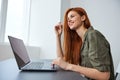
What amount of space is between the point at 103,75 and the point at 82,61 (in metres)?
0.29

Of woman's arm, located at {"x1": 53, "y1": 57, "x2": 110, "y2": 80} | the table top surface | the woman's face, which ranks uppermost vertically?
the woman's face

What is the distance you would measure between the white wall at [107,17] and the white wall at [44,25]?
1.28 feet

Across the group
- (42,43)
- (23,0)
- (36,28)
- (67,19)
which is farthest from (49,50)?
(67,19)

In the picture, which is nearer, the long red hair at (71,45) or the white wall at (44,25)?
the long red hair at (71,45)

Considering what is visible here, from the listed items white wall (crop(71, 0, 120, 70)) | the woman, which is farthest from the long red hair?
white wall (crop(71, 0, 120, 70))

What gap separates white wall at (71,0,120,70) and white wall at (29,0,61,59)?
39 centimetres

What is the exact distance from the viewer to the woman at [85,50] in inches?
40.7

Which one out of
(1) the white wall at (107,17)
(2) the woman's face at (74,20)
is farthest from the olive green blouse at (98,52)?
(1) the white wall at (107,17)

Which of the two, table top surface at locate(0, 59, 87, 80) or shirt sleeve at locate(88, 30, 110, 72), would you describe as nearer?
table top surface at locate(0, 59, 87, 80)

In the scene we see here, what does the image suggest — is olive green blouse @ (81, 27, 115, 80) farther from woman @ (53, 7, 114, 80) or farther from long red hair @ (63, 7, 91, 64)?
long red hair @ (63, 7, 91, 64)

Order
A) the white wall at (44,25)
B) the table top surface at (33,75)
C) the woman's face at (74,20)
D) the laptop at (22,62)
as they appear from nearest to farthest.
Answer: the table top surface at (33,75) → the laptop at (22,62) → the woman's face at (74,20) → the white wall at (44,25)

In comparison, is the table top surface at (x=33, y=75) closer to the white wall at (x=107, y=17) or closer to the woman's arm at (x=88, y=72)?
the woman's arm at (x=88, y=72)

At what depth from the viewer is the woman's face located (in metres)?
1.38

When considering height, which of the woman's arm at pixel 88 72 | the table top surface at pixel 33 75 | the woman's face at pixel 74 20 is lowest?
the woman's arm at pixel 88 72
